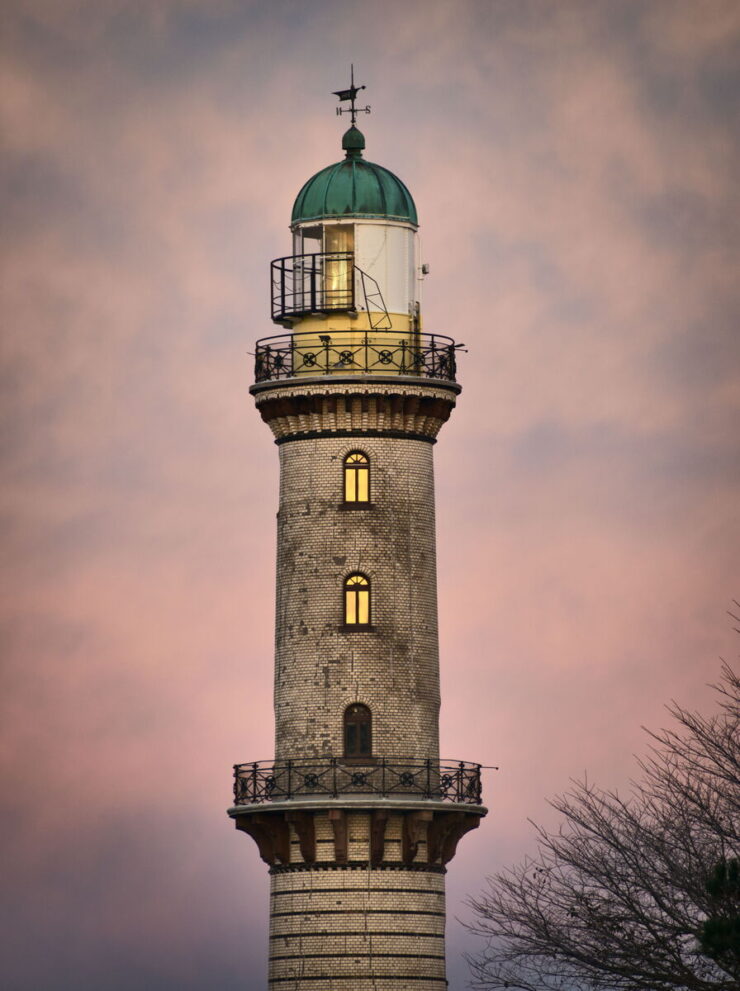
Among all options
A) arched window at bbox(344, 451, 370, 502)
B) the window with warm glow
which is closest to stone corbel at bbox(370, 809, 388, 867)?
arched window at bbox(344, 451, 370, 502)

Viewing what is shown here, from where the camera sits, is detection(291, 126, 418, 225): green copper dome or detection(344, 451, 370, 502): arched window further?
detection(291, 126, 418, 225): green copper dome

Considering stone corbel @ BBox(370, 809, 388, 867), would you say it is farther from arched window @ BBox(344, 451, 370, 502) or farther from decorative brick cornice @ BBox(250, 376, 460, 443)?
decorative brick cornice @ BBox(250, 376, 460, 443)

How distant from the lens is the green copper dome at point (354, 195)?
95375 mm

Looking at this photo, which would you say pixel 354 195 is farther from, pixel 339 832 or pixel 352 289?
pixel 339 832

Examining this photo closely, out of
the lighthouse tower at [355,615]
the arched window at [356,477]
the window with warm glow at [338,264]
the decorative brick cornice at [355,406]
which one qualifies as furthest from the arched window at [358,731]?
the window with warm glow at [338,264]

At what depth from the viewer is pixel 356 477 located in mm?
94312

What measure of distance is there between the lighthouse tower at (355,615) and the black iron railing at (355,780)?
2.3 inches

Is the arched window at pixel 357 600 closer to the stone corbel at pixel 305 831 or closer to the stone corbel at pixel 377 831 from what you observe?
the stone corbel at pixel 377 831

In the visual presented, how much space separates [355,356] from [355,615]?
25.3 ft

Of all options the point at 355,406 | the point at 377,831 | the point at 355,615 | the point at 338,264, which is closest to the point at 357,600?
the point at 355,615

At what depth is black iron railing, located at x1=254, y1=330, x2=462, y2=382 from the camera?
310 feet

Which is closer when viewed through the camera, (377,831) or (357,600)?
(377,831)

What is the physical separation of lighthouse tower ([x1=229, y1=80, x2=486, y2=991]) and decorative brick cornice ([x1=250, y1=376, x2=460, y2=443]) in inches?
1.6

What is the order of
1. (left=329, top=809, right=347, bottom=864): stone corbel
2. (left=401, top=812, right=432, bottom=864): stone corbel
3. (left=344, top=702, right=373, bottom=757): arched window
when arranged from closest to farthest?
1. (left=329, top=809, right=347, bottom=864): stone corbel
2. (left=401, top=812, right=432, bottom=864): stone corbel
3. (left=344, top=702, right=373, bottom=757): arched window
